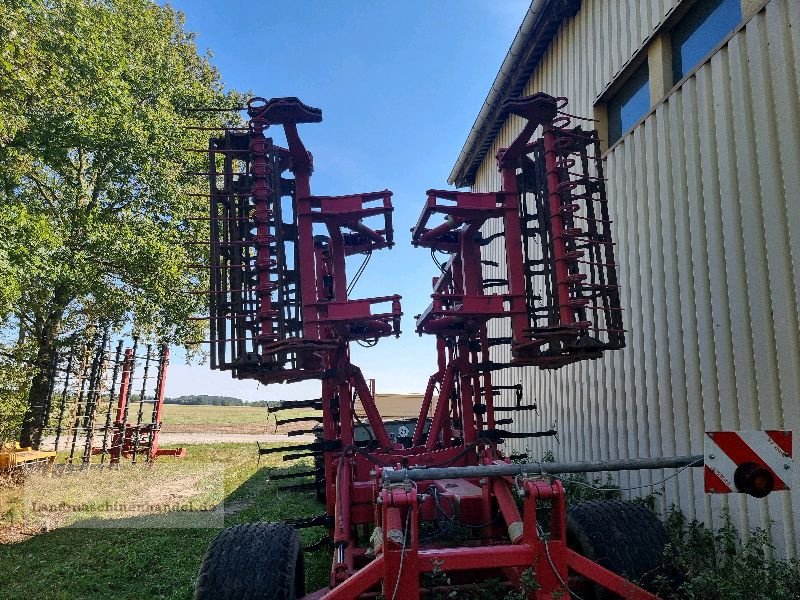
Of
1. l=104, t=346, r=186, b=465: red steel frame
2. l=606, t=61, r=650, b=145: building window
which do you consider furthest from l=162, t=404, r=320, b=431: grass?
l=606, t=61, r=650, b=145: building window

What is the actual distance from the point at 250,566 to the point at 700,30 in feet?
20.9

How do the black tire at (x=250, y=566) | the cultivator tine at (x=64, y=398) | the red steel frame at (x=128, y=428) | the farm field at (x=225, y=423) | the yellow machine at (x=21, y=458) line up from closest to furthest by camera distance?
the black tire at (x=250, y=566)
the yellow machine at (x=21, y=458)
the cultivator tine at (x=64, y=398)
the red steel frame at (x=128, y=428)
the farm field at (x=225, y=423)

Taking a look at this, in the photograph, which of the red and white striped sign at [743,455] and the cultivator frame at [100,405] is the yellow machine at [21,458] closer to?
the cultivator frame at [100,405]

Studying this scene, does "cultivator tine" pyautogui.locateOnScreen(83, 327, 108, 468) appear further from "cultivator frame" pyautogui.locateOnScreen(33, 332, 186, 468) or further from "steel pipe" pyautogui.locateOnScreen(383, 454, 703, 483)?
"steel pipe" pyautogui.locateOnScreen(383, 454, 703, 483)

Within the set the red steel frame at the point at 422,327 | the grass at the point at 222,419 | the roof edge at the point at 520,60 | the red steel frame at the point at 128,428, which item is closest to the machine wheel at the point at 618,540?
the red steel frame at the point at 422,327

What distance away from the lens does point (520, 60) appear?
33.2 feet

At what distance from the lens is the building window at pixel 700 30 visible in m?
5.37

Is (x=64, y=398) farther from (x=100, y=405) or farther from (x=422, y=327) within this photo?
(x=422, y=327)

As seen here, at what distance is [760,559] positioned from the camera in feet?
14.4

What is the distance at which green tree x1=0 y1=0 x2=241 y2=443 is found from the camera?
1262 centimetres

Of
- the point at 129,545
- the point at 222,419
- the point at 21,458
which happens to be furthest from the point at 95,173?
the point at 222,419

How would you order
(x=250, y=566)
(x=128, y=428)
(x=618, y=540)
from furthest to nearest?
(x=128, y=428)
(x=618, y=540)
(x=250, y=566)

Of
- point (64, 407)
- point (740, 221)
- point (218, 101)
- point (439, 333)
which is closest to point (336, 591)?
point (439, 333)

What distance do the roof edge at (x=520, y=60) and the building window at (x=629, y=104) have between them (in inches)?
61.7
